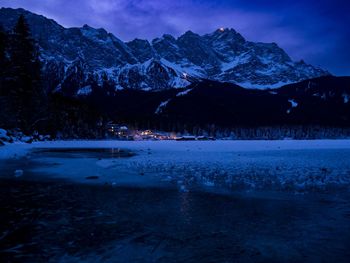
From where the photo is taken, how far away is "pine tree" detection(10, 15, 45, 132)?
229 ft

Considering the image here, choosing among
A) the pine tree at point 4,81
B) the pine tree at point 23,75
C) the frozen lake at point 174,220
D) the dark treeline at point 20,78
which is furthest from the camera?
the pine tree at point 23,75

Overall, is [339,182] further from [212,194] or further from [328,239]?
[328,239]

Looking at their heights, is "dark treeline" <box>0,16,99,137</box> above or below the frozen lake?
above

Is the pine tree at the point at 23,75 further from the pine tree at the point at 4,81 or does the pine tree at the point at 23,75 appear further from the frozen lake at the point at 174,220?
the frozen lake at the point at 174,220

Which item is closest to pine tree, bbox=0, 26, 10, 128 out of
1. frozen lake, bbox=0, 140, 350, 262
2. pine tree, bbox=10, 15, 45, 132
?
pine tree, bbox=10, 15, 45, 132

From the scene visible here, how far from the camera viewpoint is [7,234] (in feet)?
33.8

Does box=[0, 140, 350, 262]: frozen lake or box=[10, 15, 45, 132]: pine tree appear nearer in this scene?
box=[0, 140, 350, 262]: frozen lake

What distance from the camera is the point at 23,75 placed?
71.9m

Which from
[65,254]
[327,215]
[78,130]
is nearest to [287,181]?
[327,215]

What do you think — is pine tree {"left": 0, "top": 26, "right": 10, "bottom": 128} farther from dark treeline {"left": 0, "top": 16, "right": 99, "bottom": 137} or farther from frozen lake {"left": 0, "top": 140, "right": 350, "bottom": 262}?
frozen lake {"left": 0, "top": 140, "right": 350, "bottom": 262}

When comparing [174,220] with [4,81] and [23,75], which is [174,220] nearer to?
[4,81]

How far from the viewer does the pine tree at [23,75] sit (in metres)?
69.9

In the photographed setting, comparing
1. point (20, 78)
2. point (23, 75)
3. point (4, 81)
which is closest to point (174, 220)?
point (4, 81)

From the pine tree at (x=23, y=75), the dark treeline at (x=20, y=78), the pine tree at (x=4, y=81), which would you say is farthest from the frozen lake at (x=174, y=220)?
the pine tree at (x=23, y=75)
